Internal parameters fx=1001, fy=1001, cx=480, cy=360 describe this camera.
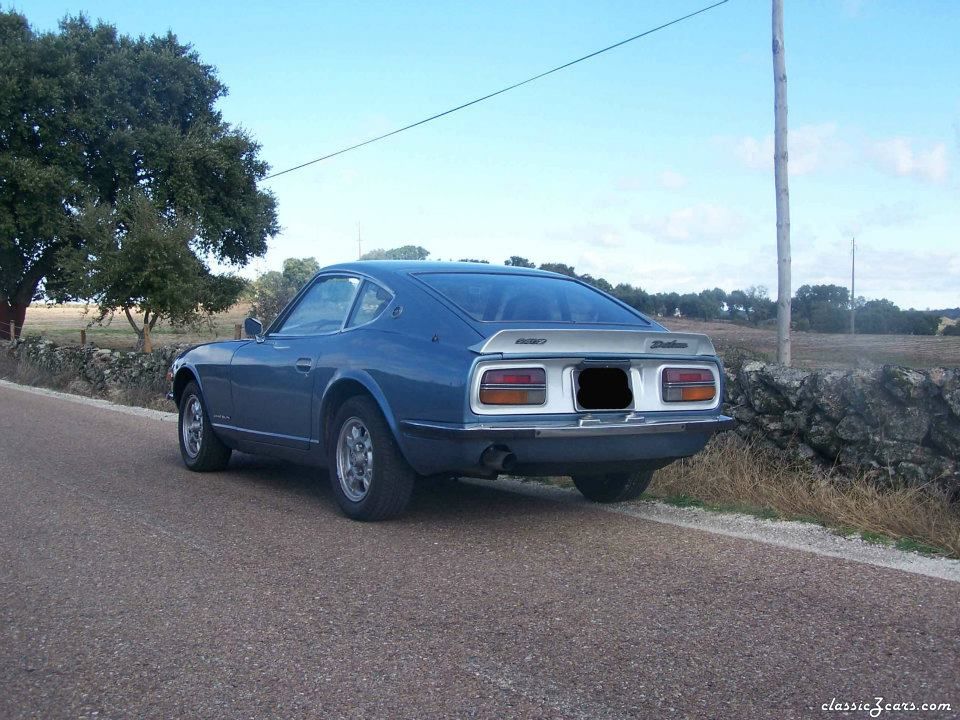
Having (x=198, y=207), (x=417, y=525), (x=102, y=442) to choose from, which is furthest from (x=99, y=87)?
(x=417, y=525)

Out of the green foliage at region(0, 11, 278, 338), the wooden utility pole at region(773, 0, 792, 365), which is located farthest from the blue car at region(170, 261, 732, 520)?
the green foliage at region(0, 11, 278, 338)

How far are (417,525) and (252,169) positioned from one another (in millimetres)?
30830

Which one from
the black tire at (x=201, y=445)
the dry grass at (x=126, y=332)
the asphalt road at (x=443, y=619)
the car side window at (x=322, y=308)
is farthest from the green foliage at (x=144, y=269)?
the asphalt road at (x=443, y=619)

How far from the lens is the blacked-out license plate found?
5.40 m

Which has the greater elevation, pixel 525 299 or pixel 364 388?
pixel 525 299

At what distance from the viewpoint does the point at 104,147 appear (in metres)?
32.3

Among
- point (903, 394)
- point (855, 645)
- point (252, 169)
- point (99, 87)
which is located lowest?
point (855, 645)

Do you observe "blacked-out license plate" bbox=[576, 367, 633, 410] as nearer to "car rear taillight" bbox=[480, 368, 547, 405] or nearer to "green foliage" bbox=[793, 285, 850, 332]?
"car rear taillight" bbox=[480, 368, 547, 405]

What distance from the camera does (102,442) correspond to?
1014 cm

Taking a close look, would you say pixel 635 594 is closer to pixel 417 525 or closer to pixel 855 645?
pixel 855 645

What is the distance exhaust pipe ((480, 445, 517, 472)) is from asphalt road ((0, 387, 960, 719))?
1.50 ft

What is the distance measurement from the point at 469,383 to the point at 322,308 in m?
1.98

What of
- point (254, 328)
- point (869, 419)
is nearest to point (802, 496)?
A: point (869, 419)

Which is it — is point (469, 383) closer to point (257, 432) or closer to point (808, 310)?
point (257, 432)
